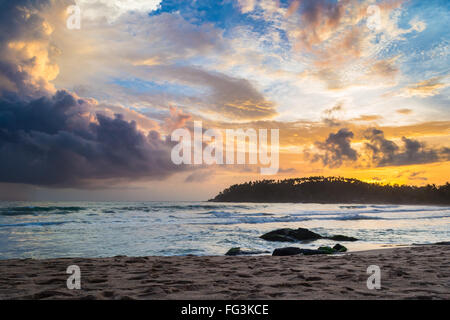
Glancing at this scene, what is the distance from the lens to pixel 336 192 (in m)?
133

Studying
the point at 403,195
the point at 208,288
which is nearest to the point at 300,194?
the point at 403,195

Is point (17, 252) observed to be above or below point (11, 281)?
below

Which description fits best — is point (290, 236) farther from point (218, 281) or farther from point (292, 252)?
point (218, 281)

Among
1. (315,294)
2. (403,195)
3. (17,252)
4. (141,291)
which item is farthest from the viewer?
(403,195)

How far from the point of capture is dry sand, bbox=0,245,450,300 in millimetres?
4289

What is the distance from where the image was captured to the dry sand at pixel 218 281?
429 centimetres

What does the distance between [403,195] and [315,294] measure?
14170 centimetres

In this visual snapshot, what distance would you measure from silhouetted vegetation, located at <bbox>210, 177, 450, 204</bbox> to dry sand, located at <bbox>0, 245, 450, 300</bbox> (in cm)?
13024

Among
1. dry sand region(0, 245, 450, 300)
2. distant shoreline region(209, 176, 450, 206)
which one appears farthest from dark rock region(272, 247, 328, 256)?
distant shoreline region(209, 176, 450, 206)

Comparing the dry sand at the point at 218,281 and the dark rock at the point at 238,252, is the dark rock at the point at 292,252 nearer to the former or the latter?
the dark rock at the point at 238,252

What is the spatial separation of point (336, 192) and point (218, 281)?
139 metres

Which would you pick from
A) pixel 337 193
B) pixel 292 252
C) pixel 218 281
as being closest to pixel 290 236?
pixel 292 252

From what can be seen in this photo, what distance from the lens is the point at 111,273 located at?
6094 millimetres
